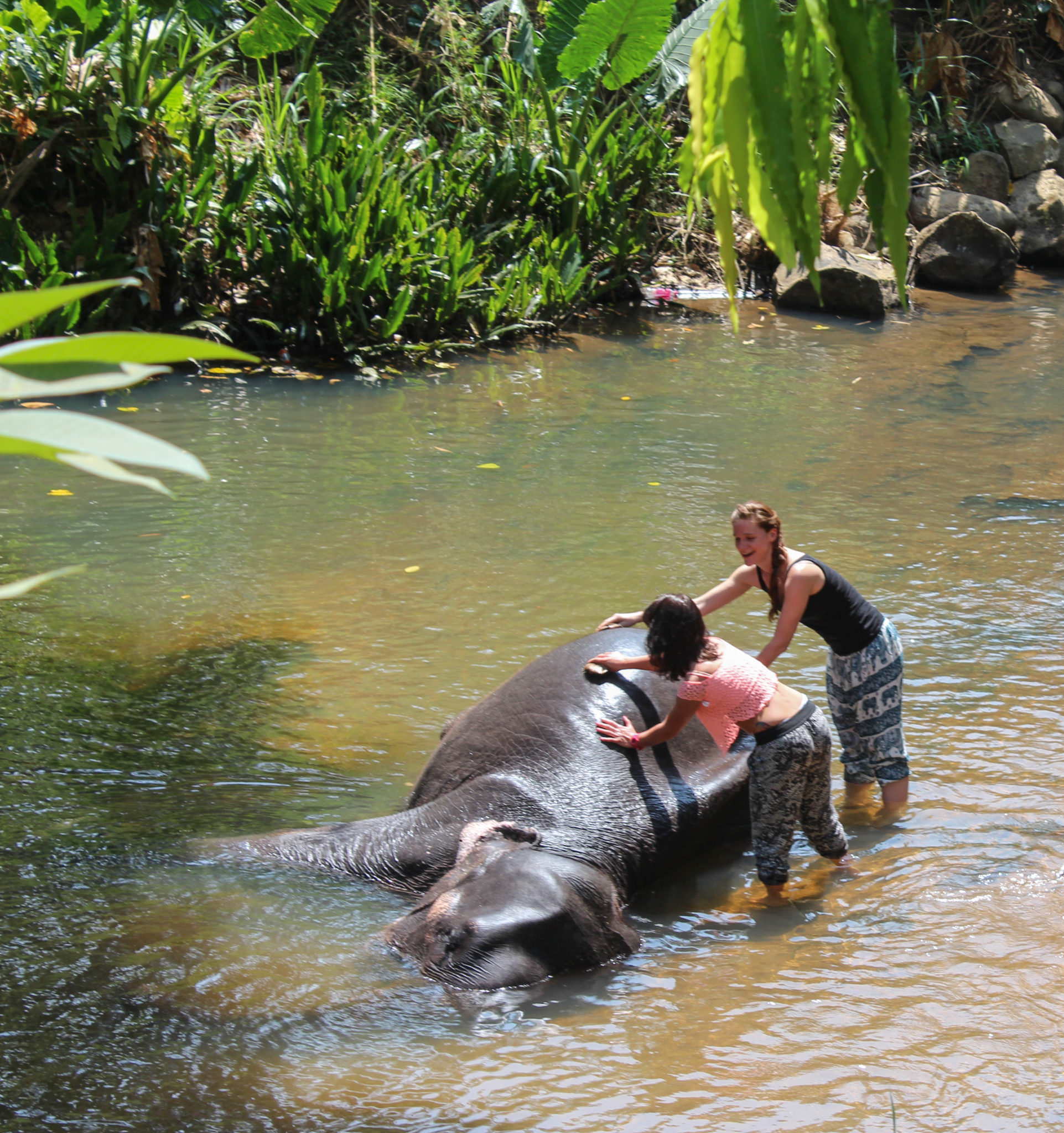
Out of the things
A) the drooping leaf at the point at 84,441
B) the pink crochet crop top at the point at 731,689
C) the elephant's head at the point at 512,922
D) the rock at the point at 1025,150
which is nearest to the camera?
the drooping leaf at the point at 84,441

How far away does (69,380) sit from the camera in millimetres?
969

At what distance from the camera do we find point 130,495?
769cm

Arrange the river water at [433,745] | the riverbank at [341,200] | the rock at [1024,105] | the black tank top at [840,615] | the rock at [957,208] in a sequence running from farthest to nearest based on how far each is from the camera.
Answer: the rock at [1024,105] < the rock at [957,208] < the riverbank at [341,200] < the black tank top at [840,615] < the river water at [433,745]

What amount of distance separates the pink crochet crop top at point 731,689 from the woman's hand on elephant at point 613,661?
343mm

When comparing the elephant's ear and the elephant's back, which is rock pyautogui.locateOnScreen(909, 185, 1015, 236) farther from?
the elephant's ear

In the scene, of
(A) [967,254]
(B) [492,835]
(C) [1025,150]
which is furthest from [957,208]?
(B) [492,835]

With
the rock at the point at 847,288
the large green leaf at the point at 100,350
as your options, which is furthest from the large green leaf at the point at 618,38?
the large green leaf at the point at 100,350

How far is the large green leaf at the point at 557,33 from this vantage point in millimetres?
11578

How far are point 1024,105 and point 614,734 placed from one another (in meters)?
15.9

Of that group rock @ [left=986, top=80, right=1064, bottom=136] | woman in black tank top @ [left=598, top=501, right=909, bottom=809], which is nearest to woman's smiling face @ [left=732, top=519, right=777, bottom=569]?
woman in black tank top @ [left=598, top=501, right=909, bottom=809]

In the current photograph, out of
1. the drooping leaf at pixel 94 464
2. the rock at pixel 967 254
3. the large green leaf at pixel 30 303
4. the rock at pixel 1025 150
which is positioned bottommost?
the drooping leaf at pixel 94 464

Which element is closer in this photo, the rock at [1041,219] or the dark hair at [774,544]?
the dark hair at [774,544]

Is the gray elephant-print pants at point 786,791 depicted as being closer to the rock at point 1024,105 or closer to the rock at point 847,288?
the rock at point 847,288

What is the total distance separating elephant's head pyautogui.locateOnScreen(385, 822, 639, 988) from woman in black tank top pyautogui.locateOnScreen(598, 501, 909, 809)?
1.04 m
